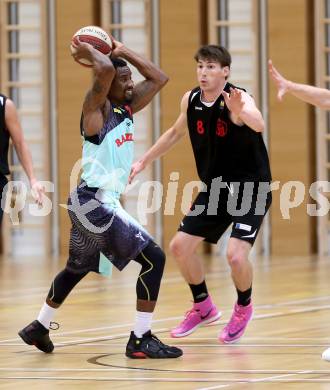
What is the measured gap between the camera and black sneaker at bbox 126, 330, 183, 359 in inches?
287

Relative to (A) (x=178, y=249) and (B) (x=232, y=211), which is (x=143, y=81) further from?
(A) (x=178, y=249)

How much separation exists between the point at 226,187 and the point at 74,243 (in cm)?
129

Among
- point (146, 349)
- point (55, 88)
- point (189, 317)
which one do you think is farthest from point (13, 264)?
point (146, 349)

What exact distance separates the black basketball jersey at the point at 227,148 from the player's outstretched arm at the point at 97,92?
1.12m

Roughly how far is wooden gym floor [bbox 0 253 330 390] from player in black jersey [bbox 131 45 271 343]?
1.76 feet

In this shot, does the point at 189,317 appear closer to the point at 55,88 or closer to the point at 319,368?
the point at 319,368

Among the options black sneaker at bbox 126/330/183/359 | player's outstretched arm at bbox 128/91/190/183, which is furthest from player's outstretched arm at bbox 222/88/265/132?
black sneaker at bbox 126/330/183/359

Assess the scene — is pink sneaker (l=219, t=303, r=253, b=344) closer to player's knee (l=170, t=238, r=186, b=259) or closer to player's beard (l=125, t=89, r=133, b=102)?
player's knee (l=170, t=238, r=186, b=259)

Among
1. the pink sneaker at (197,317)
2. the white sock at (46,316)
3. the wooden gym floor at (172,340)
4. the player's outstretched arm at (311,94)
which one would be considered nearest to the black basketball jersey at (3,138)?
the white sock at (46,316)

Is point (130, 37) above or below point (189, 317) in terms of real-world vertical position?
above

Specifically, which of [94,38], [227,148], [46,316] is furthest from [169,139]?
[46,316]

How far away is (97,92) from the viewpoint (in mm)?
7172

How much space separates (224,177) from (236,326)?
1049 millimetres

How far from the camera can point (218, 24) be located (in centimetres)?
1745
